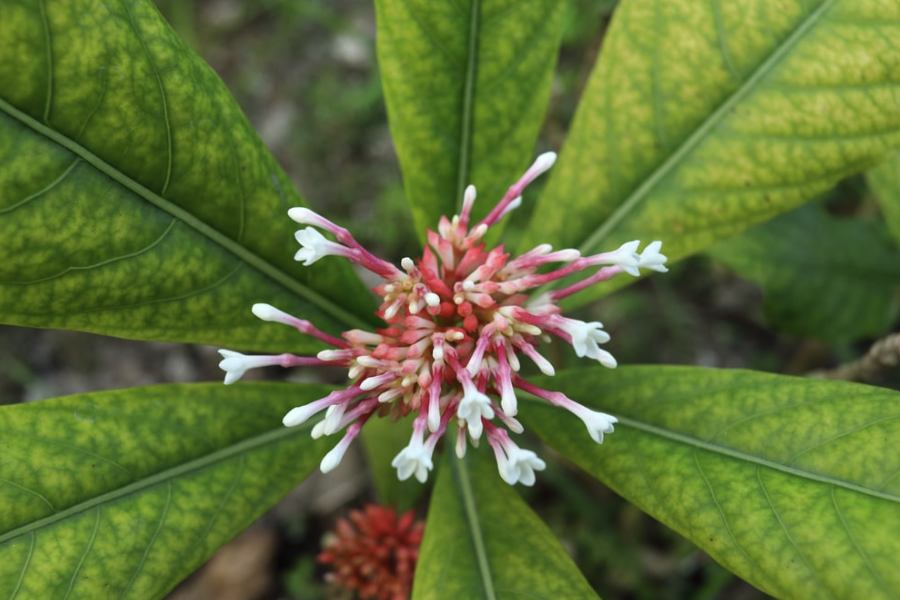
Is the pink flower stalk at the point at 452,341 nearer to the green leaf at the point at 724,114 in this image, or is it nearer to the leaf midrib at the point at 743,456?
the leaf midrib at the point at 743,456

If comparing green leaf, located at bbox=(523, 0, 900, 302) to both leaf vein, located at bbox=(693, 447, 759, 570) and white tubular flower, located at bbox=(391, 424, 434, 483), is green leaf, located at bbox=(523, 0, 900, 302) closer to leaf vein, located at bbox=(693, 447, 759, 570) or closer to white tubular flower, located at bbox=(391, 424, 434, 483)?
leaf vein, located at bbox=(693, 447, 759, 570)

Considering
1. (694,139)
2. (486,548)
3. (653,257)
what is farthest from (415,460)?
(694,139)

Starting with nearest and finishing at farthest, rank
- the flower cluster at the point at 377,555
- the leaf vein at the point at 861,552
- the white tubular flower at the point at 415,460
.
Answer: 1. the leaf vein at the point at 861,552
2. the white tubular flower at the point at 415,460
3. the flower cluster at the point at 377,555

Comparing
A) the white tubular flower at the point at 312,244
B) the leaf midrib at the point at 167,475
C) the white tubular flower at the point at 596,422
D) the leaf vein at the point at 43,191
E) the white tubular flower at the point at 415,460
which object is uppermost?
the leaf vein at the point at 43,191

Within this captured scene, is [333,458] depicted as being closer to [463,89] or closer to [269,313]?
[269,313]

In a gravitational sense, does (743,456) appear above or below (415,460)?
below

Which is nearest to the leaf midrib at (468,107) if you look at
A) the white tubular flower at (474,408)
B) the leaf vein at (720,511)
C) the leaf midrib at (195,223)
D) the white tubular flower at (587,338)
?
the leaf midrib at (195,223)

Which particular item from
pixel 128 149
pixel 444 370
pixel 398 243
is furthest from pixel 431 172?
pixel 398 243
